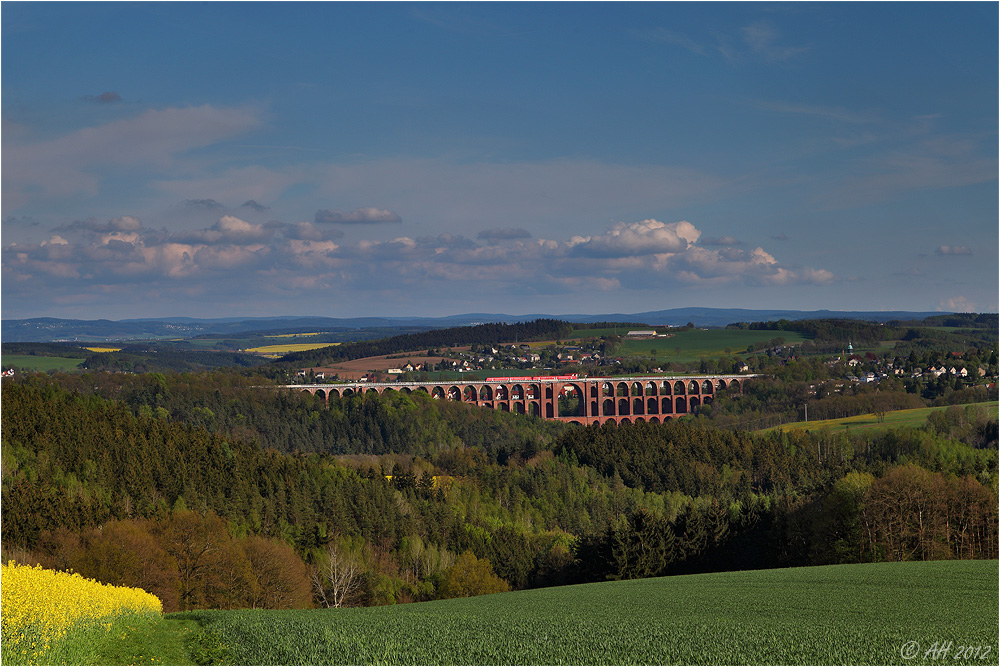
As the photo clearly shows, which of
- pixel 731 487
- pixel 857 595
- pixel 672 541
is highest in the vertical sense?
pixel 857 595

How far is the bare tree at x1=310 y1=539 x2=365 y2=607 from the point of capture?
5988 cm

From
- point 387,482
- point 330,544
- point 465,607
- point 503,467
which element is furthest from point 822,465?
point 465,607

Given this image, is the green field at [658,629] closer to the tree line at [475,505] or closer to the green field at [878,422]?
the tree line at [475,505]

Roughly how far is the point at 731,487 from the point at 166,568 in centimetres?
9740

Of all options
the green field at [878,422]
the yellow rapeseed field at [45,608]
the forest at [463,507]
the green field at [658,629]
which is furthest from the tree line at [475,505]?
the green field at [658,629]

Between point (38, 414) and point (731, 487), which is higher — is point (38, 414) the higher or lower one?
the higher one

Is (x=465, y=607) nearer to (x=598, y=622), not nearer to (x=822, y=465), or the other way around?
(x=598, y=622)

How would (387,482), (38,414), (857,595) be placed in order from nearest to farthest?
(857,595), (38,414), (387,482)

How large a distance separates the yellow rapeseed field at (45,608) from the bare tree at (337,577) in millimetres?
29195

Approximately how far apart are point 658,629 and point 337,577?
42.8 metres

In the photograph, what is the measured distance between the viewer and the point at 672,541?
60188 millimetres

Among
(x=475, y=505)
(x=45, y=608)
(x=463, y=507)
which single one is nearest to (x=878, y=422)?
(x=475, y=505)

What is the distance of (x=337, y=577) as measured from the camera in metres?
64.8

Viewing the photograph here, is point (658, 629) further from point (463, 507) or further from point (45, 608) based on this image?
point (463, 507)
